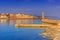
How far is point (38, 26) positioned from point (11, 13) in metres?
2.16

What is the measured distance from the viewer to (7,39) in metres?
5.51

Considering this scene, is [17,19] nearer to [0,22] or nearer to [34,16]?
[34,16]

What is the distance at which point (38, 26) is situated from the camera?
306 inches

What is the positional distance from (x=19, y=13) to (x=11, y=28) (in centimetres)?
147

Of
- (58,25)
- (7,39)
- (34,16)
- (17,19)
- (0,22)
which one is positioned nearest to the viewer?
(7,39)

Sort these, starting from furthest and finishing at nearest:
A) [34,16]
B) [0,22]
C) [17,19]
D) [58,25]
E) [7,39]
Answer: [0,22] → [58,25] → [17,19] → [34,16] → [7,39]

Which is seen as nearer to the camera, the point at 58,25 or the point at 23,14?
the point at 23,14

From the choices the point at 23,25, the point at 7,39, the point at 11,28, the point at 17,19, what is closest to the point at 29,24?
the point at 23,25

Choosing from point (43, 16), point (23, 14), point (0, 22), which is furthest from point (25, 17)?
point (0, 22)

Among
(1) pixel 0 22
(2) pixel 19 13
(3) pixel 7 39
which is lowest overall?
(3) pixel 7 39

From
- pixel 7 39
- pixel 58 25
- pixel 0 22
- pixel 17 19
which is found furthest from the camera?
pixel 0 22

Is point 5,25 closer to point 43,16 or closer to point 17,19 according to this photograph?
point 17,19

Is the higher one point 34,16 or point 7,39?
point 34,16

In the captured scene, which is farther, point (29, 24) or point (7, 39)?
point (29, 24)
